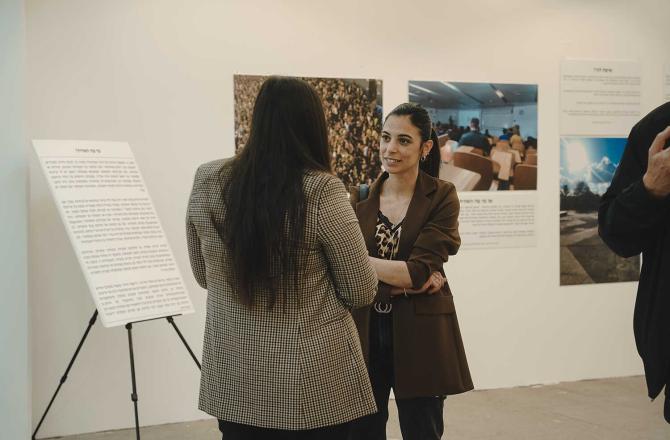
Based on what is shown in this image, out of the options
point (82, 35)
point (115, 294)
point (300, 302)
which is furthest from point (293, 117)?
point (82, 35)

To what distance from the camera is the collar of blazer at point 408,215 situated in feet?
8.82

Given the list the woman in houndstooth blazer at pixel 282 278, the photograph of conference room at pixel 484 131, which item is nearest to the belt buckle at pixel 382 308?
the woman in houndstooth blazer at pixel 282 278

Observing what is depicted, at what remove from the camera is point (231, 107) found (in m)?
4.67

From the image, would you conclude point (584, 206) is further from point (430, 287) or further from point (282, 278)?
point (282, 278)

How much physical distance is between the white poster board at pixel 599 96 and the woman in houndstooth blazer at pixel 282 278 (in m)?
3.89

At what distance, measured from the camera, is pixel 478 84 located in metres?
5.19

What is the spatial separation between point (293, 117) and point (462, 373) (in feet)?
4.11

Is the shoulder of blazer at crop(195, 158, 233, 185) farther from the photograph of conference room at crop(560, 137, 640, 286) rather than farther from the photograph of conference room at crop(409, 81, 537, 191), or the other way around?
the photograph of conference room at crop(560, 137, 640, 286)

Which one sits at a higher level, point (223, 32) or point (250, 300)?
point (223, 32)

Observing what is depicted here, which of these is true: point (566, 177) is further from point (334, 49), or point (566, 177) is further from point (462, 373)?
point (462, 373)

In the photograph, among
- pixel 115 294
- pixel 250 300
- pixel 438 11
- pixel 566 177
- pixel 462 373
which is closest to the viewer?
pixel 250 300

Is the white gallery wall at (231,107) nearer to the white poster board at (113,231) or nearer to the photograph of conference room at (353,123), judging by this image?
the photograph of conference room at (353,123)

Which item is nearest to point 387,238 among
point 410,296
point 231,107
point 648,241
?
point 410,296

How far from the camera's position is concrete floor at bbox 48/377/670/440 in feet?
14.1
